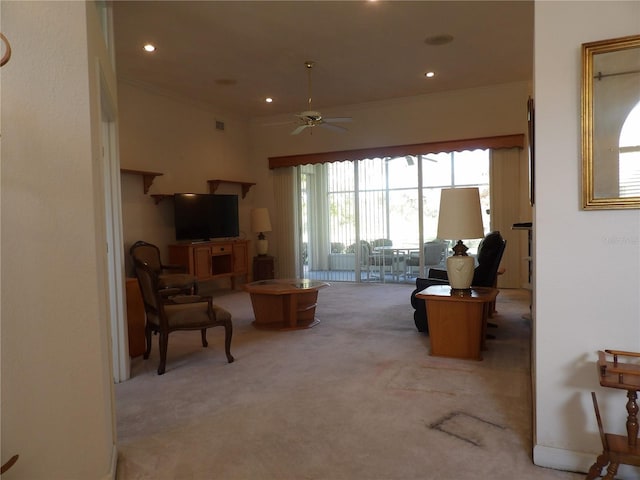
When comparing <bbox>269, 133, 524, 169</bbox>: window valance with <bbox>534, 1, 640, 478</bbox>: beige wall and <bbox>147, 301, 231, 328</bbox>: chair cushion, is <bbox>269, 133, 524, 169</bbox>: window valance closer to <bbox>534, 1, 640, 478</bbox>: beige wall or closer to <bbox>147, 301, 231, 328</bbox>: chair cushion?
<bbox>147, 301, 231, 328</bbox>: chair cushion

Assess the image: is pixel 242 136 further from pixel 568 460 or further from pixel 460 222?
pixel 568 460

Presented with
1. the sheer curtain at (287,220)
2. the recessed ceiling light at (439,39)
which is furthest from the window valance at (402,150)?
the recessed ceiling light at (439,39)

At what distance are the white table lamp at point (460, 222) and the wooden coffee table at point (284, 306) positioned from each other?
1.66m

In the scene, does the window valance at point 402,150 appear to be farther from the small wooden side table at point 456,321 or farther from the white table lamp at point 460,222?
the small wooden side table at point 456,321

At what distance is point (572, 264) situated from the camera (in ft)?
6.63

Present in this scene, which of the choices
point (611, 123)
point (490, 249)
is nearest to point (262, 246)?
point (490, 249)

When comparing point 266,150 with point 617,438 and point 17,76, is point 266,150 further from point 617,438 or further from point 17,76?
point 617,438

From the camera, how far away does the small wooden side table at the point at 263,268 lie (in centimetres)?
816

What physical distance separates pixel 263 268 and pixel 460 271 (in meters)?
4.94

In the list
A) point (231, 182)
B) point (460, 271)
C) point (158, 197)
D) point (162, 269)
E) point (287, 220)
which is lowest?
point (162, 269)

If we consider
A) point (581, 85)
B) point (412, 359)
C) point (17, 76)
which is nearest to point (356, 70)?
point (412, 359)

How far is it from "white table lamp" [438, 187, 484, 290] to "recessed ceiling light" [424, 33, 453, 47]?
86.3 inches

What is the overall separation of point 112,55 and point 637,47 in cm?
311

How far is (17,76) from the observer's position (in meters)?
1.74
